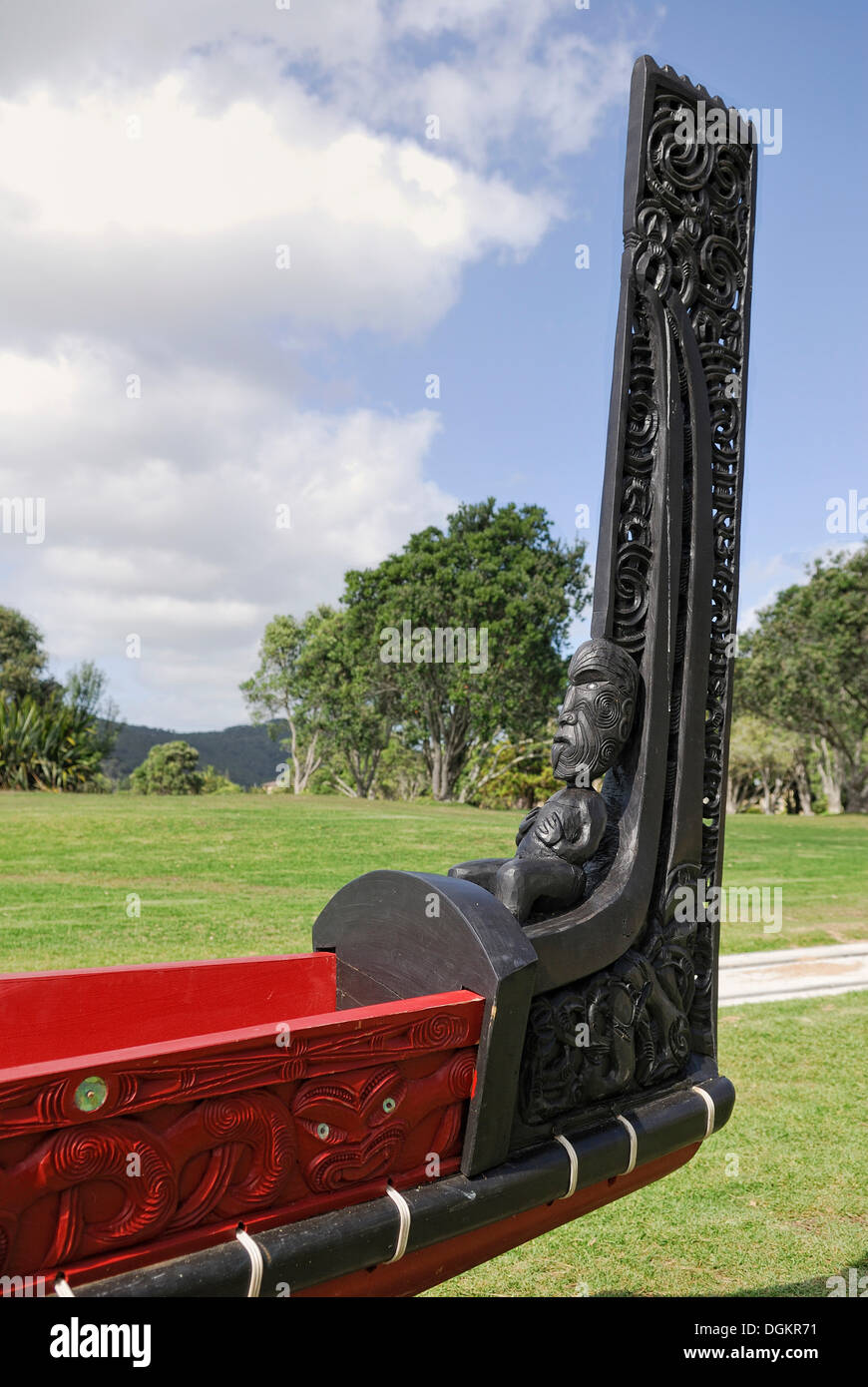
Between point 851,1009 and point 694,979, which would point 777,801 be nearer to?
point 851,1009

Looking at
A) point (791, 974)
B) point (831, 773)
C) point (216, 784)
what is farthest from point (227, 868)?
point (216, 784)

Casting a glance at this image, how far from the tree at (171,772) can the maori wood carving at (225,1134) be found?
3063 cm

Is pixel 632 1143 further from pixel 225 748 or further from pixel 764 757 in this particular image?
pixel 225 748

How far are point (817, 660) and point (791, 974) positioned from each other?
660 inches

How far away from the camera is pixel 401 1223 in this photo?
129 centimetres

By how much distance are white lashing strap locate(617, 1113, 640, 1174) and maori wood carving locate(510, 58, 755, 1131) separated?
75 millimetres

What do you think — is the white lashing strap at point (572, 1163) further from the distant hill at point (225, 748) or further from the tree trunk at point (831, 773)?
the distant hill at point (225, 748)

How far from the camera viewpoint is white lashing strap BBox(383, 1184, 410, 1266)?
4.24 feet

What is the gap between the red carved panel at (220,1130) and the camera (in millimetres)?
1017

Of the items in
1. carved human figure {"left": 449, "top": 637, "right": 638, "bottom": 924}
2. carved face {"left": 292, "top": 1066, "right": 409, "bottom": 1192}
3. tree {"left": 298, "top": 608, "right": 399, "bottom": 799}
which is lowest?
carved face {"left": 292, "top": 1066, "right": 409, "bottom": 1192}

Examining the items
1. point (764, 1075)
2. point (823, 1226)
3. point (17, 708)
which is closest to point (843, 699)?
point (17, 708)

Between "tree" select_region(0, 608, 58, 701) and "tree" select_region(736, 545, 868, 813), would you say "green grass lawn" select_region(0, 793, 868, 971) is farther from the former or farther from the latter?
"tree" select_region(0, 608, 58, 701)

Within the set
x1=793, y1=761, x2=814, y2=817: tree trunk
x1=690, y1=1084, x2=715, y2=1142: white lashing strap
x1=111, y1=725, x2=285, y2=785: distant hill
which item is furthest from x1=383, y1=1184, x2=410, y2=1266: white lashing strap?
x1=111, y1=725, x2=285, y2=785: distant hill

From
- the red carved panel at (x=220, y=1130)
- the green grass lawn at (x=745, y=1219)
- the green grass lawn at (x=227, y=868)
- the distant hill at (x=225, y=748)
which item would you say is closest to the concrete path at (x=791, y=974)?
the green grass lawn at (x=227, y=868)
